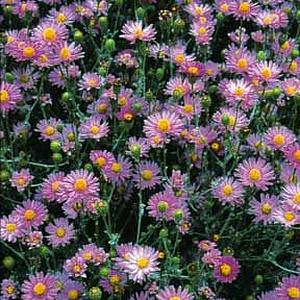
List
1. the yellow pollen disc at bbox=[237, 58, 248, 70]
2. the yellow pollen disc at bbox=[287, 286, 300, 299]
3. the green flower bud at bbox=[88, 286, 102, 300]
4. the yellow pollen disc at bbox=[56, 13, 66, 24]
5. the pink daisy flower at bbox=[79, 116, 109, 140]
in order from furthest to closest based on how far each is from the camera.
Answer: the yellow pollen disc at bbox=[56, 13, 66, 24], the yellow pollen disc at bbox=[237, 58, 248, 70], the pink daisy flower at bbox=[79, 116, 109, 140], the yellow pollen disc at bbox=[287, 286, 300, 299], the green flower bud at bbox=[88, 286, 102, 300]

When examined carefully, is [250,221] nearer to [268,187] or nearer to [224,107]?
[268,187]

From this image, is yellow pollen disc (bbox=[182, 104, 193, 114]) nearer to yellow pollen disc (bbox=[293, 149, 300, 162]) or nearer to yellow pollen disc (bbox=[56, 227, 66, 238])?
yellow pollen disc (bbox=[293, 149, 300, 162])

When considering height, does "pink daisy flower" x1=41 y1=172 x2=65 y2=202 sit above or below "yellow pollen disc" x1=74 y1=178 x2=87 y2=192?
below

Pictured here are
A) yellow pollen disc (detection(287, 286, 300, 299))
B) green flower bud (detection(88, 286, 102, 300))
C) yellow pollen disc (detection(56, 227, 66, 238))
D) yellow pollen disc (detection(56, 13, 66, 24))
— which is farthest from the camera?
yellow pollen disc (detection(56, 13, 66, 24))

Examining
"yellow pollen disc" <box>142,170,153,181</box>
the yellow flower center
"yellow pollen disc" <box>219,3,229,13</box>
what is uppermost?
"yellow pollen disc" <box>219,3,229,13</box>

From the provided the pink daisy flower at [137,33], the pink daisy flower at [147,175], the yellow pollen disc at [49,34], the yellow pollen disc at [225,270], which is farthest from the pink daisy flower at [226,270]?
the yellow pollen disc at [49,34]

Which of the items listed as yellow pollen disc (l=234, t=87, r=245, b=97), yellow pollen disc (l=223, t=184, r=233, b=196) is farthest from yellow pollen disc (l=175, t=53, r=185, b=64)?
yellow pollen disc (l=223, t=184, r=233, b=196)

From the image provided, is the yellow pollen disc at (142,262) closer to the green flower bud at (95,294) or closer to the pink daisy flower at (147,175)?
the green flower bud at (95,294)
